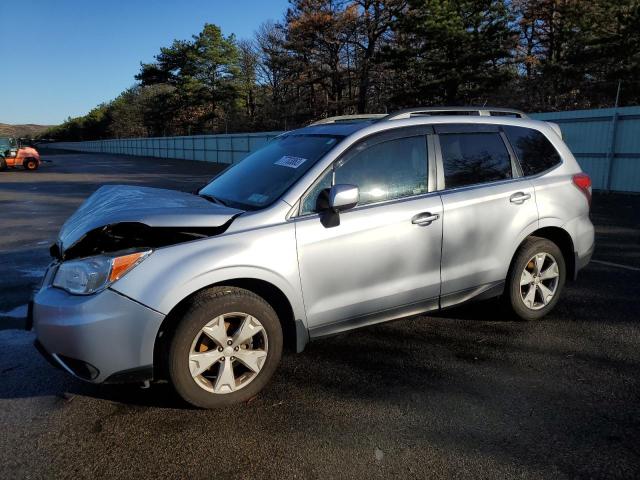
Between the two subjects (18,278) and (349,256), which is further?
(18,278)

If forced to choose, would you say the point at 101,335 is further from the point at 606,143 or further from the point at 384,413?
the point at 606,143

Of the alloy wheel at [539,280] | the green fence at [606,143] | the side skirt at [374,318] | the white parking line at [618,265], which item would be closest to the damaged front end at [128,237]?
the side skirt at [374,318]

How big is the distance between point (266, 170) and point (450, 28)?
3022cm

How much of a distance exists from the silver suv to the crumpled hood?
0.01m

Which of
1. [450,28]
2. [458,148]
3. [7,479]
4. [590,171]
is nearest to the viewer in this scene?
[7,479]

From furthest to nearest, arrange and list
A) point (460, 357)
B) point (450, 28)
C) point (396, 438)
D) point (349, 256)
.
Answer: point (450, 28) < point (460, 357) < point (349, 256) < point (396, 438)

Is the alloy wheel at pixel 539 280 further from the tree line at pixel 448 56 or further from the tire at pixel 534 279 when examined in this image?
the tree line at pixel 448 56

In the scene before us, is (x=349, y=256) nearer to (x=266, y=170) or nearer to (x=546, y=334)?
(x=266, y=170)

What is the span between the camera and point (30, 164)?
30781 mm

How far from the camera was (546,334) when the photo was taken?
4195 mm

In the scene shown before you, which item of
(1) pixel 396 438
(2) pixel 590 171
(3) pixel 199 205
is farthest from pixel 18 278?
(2) pixel 590 171

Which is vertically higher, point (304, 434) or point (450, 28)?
point (450, 28)

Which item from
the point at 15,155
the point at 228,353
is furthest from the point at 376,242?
the point at 15,155

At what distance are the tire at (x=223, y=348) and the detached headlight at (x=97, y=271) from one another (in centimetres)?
40
